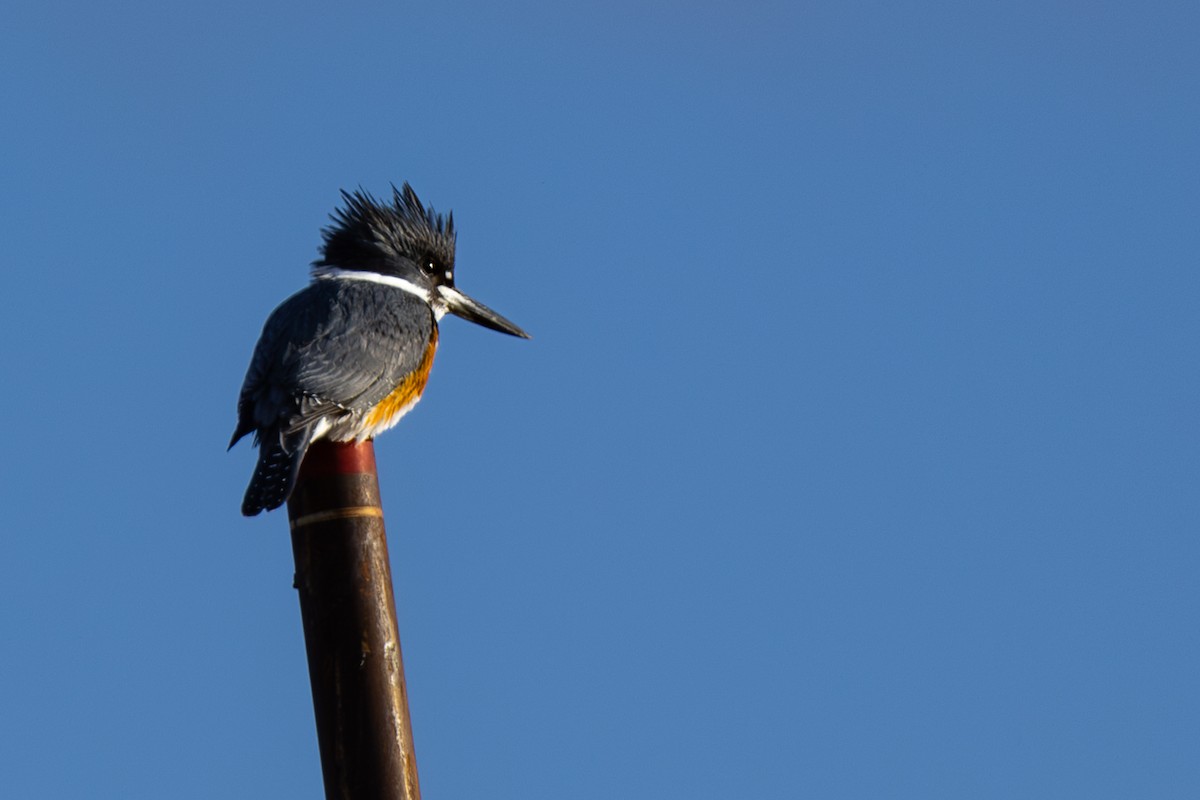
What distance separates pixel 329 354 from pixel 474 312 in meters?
1.48

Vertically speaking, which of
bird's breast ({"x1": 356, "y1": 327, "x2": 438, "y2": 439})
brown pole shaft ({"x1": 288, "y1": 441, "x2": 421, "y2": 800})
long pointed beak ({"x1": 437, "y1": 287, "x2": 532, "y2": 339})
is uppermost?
long pointed beak ({"x1": 437, "y1": 287, "x2": 532, "y2": 339})

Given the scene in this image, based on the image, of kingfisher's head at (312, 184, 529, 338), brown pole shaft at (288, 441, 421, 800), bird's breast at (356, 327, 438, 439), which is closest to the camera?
brown pole shaft at (288, 441, 421, 800)

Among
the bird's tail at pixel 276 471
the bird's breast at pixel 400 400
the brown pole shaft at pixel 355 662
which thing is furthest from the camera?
the bird's breast at pixel 400 400

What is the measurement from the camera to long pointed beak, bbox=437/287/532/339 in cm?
660

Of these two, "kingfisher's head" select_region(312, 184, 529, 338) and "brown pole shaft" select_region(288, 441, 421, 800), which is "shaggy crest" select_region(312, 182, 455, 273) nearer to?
"kingfisher's head" select_region(312, 184, 529, 338)

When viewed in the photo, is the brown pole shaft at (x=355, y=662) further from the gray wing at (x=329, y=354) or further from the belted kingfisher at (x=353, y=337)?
the gray wing at (x=329, y=354)

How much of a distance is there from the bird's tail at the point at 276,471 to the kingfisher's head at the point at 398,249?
172 centimetres

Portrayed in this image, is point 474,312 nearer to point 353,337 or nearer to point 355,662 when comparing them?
point 353,337

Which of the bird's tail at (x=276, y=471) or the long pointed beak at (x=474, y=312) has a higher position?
the long pointed beak at (x=474, y=312)

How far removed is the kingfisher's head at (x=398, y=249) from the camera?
21.0 ft

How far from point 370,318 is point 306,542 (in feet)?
6.48

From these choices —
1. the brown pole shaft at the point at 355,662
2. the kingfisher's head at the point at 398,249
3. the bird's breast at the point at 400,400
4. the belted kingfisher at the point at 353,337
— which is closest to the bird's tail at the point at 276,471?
the belted kingfisher at the point at 353,337

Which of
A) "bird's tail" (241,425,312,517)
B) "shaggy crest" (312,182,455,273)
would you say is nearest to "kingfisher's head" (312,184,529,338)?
"shaggy crest" (312,182,455,273)

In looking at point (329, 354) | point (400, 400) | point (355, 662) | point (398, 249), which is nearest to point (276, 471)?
point (355, 662)
